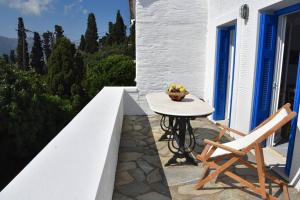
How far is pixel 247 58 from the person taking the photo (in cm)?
406

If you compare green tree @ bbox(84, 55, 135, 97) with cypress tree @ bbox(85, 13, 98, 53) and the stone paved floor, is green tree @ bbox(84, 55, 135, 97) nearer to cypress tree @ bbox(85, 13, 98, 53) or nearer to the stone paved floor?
the stone paved floor

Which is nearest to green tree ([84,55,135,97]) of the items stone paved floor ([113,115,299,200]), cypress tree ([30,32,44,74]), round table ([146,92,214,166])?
stone paved floor ([113,115,299,200])

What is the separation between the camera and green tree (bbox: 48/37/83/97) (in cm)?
975

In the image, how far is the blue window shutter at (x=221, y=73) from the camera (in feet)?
17.7

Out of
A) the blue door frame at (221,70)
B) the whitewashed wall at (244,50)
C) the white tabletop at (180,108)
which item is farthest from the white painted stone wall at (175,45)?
the white tabletop at (180,108)

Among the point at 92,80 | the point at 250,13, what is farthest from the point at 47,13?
the point at 250,13

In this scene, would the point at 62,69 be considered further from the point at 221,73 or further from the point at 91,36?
the point at 91,36

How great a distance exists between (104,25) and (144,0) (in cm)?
2747

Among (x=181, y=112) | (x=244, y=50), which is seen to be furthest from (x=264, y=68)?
(x=181, y=112)

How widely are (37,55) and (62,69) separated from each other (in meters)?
19.5

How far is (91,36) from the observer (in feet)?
95.0

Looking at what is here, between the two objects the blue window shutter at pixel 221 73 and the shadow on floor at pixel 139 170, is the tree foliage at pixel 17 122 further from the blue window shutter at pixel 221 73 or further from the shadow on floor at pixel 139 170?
the blue window shutter at pixel 221 73

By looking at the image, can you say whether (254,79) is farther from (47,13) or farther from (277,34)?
(47,13)

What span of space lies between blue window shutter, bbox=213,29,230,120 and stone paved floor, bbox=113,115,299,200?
56.6 inches
